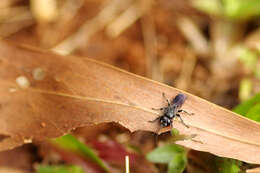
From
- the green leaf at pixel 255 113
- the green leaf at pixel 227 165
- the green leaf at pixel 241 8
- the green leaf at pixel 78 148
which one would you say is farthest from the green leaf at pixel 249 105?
the green leaf at pixel 241 8

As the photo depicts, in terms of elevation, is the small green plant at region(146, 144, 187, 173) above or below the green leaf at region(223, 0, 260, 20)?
below

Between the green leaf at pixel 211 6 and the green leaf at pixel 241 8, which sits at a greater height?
the green leaf at pixel 211 6

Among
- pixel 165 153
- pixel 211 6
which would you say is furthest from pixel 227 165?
pixel 211 6

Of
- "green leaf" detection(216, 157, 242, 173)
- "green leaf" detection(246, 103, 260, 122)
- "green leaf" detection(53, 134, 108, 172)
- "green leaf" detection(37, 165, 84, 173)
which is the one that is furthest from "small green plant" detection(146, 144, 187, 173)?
"green leaf" detection(37, 165, 84, 173)

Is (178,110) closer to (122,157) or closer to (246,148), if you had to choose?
(246,148)

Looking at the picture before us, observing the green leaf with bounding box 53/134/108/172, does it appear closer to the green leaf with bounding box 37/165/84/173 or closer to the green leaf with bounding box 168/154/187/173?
the green leaf with bounding box 37/165/84/173

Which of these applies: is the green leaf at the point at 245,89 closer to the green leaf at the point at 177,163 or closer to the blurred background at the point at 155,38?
the blurred background at the point at 155,38

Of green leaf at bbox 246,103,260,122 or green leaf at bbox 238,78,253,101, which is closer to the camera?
green leaf at bbox 246,103,260,122
